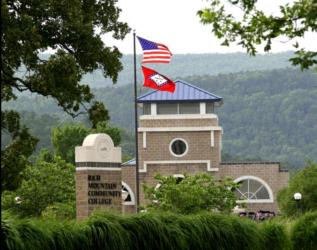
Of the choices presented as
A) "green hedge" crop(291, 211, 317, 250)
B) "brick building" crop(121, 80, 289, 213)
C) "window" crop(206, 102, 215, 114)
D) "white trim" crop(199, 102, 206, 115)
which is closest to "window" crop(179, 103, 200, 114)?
"brick building" crop(121, 80, 289, 213)

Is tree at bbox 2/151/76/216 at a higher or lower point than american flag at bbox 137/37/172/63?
lower

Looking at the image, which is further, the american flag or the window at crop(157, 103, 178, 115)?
the window at crop(157, 103, 178, 115)

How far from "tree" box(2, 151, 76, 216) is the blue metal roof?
2246 cm

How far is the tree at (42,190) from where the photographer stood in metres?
62.8

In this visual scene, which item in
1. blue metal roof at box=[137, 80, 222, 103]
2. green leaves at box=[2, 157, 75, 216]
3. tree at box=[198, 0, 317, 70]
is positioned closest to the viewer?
tree at box=[198, 0, 317, 70]

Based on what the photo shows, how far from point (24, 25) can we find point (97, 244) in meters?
7.20

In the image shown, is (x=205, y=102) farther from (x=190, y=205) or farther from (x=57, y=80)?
(x=57, y=80)

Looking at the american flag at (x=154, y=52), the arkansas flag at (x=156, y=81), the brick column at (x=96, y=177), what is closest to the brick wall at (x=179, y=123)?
the arkansas flag at (x=156, y=81)

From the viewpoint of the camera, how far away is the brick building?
8800 cm

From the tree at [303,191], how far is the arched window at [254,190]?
41.5ft

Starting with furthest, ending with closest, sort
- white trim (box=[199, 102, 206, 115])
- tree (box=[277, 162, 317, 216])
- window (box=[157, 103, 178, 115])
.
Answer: window (box=[157, 103, 178, 115]) < white trim (box=[199, 102, 206, 115]) < tree (box=[277, 162, 317, 216])

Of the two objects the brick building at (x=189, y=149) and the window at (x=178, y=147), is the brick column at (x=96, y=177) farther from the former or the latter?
the window at (x=178, y=147)

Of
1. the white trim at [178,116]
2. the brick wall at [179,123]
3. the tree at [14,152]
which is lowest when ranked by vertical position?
the tree at [14,152]

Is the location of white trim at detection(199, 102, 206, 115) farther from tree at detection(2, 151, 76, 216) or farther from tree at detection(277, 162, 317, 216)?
tree at detection(2, 151, 76, 216)
